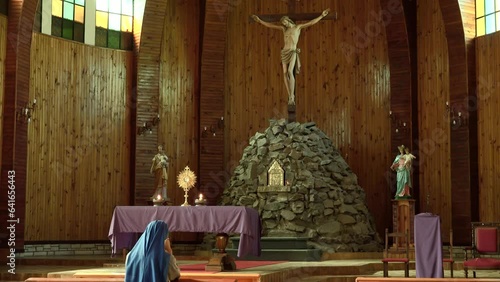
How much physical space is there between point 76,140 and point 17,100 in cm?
205

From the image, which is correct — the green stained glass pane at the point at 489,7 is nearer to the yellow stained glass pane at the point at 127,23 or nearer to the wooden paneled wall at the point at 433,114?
the wooden paneled wall at the point at 433,114

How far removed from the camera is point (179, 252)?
1702 cm

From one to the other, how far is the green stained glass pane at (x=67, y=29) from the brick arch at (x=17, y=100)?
162cm

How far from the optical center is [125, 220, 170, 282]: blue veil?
20.8ft

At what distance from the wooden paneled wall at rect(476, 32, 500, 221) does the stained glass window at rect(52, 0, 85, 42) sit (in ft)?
29.3

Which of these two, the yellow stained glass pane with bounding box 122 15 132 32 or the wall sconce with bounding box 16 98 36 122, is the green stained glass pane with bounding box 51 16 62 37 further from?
the wall sconce with bounding box 16 98 36 122

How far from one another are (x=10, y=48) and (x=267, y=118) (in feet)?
21.0

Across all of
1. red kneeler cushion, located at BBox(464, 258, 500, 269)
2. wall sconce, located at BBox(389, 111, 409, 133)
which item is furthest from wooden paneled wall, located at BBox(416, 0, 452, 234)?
red kneeler cushion, located at BBox(464, 258, 500, 269)

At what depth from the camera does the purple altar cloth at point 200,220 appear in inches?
423

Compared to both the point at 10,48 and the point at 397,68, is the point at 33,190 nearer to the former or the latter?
the point at 10,48

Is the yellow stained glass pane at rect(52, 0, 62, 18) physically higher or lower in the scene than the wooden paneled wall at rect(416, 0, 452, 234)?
higher

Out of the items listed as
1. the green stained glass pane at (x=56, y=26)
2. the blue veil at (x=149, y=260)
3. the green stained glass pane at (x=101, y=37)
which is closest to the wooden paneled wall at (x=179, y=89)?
the green stained glass pane at (x=101, y=37)

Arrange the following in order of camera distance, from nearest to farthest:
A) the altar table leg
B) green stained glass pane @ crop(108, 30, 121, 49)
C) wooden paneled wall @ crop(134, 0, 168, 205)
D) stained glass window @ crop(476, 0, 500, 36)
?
1. the altar table leg
2. stained glass window @ crop(476, 0, 500, 36)
3. wooden paneled wall @ crop(134, 0, 168, 205)
4. green stained glass pane @ crop(108, 30, 121, 49)

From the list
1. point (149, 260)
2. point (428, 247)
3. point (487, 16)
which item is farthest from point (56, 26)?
point (149, 260)
